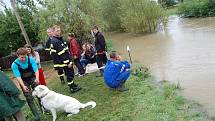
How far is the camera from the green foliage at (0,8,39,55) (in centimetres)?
2233

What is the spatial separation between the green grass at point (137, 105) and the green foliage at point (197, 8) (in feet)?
94.3

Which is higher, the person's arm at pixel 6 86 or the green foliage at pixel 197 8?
the person's arm at pixel 6 86

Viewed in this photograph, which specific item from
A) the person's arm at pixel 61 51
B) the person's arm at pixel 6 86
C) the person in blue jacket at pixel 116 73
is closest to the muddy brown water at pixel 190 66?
the person in blue jacket at pixel 116 73

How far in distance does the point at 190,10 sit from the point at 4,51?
76.7 ft

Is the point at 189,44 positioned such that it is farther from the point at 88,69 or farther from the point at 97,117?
the point at 97,117

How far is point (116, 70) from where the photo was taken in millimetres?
9312

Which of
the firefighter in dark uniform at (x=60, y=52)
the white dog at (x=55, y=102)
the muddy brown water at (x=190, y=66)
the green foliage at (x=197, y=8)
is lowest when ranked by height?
the green foliage at (x=197, y=8)

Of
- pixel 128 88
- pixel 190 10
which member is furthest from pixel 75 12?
pixel 190 10

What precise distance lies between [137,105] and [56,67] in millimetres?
3143

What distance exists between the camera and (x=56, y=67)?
1042 cm

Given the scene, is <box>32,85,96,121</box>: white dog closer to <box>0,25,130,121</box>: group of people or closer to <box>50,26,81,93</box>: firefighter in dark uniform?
<box>0,25,130,121</box>: group of people

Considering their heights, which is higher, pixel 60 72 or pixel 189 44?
pixel 60 72

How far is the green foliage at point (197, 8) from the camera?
37688 millimetres

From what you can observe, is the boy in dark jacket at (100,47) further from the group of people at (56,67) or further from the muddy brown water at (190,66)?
the muddy brown water at (190,66)
